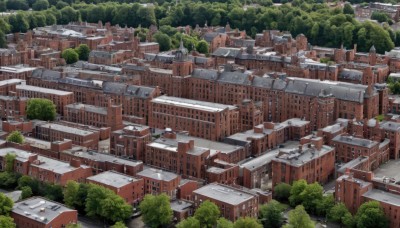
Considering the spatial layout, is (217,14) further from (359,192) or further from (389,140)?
(359,192)

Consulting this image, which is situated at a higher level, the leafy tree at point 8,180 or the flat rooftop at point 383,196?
the flat rooftop at point 383,196

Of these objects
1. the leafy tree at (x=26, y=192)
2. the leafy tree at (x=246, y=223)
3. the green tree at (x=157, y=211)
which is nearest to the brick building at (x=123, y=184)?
the green tree at (x=157, y=211)

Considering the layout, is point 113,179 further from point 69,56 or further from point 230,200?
point 69,56

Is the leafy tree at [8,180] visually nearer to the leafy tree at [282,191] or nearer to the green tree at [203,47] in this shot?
the leafy tree at [282,191]

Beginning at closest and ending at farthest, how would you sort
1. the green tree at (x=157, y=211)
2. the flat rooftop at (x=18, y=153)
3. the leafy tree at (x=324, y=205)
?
the green tree at (x=157, y=211) < the leafy tree at (x=324, y=205) < the flat rooftop at (x=18, y=153)

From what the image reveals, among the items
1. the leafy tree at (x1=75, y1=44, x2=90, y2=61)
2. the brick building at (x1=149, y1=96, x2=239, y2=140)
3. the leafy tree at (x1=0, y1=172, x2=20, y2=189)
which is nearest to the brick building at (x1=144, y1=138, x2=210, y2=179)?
the brick building at (x1=149, y1=96, x2=239, y2=140)

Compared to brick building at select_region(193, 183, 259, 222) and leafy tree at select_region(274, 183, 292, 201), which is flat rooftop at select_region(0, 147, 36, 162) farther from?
leafy tree at select_region(274, 183, 292, 201)

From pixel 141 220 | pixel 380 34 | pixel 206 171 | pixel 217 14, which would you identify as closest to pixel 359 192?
pixel 206 171
